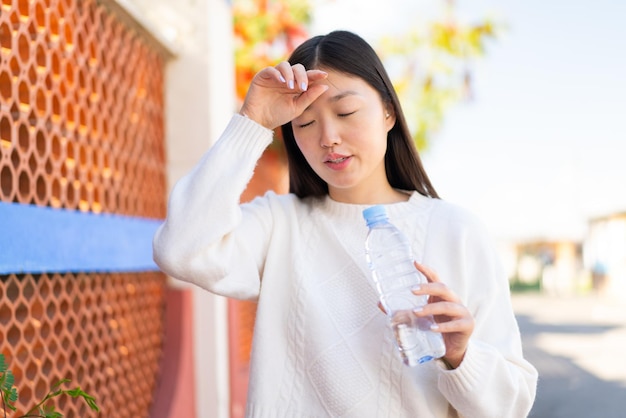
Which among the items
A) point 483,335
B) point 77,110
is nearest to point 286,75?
point 483,335

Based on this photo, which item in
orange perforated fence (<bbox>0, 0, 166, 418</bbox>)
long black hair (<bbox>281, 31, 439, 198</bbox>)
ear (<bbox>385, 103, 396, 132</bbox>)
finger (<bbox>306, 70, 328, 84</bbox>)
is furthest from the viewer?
orange perforated fence (<bbox>0, 0, 166, 418</bbox>)

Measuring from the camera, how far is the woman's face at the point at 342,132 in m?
2.07

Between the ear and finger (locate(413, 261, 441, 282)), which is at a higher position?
the ear

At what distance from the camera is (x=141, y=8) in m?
4.48

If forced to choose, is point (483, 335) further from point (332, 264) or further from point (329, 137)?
point (329, 137)

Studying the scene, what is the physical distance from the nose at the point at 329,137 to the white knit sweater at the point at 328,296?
0.15 metres

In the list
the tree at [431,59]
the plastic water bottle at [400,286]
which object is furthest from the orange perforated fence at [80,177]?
the tree at [431,59]

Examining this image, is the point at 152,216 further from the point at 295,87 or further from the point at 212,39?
the point at 295,87

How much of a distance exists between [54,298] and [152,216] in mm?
1369

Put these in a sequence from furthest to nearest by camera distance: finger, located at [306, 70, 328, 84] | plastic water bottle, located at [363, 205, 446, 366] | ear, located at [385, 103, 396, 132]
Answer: ear, located at [385, 103, 396, 132] < finger, located at [306, 70, 328, 84] < plastic water bottle, located at [363, 205, 446, 366]

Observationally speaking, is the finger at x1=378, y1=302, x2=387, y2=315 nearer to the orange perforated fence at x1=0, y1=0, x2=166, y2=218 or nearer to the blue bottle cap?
the blue bottle cap

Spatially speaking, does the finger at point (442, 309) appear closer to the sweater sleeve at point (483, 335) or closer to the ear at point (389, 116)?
the sweater sleeve at point (483, 335)

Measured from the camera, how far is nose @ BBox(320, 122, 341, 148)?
2043 millimetres

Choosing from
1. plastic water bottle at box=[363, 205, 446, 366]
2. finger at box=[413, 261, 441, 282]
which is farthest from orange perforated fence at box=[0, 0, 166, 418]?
finger at box=[413, 261, 441, 282]
